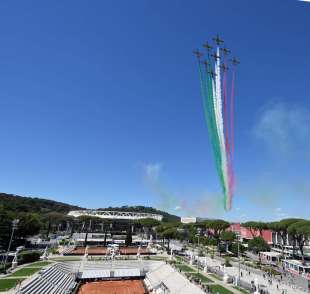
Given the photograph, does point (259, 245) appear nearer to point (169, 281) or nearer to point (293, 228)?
point (293, 228)

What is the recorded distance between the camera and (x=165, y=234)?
10700 centimetres

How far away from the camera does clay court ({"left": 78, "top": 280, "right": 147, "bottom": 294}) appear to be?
57406 mm

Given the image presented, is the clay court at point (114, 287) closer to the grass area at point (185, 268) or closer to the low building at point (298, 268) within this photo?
the grass area at point (185, 268)

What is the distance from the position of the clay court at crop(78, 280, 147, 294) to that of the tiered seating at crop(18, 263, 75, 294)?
3.50 m

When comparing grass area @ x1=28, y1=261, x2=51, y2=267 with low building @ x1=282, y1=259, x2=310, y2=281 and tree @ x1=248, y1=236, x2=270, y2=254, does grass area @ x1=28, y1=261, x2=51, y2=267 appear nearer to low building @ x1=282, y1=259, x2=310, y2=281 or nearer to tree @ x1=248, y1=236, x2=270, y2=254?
low building @ x1=282, y1=259, x2=310, y2=281

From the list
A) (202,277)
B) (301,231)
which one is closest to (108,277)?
(202,277)

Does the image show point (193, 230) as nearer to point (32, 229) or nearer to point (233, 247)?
point (233, 247)

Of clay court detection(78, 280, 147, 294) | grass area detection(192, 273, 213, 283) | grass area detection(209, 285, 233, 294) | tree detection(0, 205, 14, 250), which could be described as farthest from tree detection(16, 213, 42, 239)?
grass area detection(209, 285, 233, 294)

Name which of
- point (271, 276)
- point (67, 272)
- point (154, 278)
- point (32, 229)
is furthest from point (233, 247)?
point (32, 229)

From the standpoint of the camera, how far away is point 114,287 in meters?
61.4

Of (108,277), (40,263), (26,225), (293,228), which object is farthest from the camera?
(26,225)

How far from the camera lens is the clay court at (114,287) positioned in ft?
188

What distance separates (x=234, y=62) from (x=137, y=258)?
201 feet

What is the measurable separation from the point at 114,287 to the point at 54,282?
1330 cm
